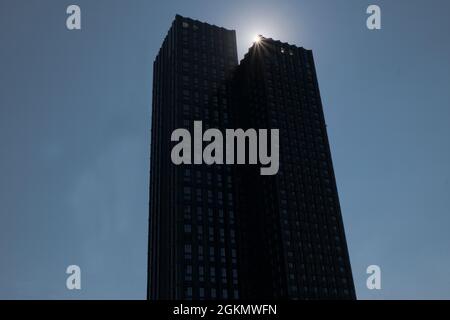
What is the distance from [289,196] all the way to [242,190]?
15255 millimetres

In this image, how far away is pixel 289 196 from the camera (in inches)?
5231

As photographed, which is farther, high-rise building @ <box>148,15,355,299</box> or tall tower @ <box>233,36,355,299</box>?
tall tower @ <box>233,36,355,299</box>

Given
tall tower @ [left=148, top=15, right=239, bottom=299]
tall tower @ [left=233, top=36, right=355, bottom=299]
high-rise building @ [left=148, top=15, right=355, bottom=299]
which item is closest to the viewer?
tall tower @ [left=148, top=15, right=239, bottom=299]

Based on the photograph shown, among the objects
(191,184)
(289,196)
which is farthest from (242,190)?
(191,184)

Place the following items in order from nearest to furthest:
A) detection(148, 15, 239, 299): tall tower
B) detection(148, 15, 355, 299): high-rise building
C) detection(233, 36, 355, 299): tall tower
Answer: detection(148, 15, 239, 299): tall tower < detection(148, 15, 355, 299): high-rise building < detection(233, 36, 355, 299): tall tower

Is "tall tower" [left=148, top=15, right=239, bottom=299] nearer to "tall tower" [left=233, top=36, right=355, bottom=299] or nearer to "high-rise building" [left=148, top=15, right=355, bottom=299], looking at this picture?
"high-rise building" [left=148, top=15, right=355, bottom=299]

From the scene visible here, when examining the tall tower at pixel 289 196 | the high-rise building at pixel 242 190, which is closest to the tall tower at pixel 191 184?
the high-rise building at pixel 242 190

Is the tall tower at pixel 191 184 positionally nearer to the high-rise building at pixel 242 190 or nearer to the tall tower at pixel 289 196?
the high-rise building at pixel 242 190

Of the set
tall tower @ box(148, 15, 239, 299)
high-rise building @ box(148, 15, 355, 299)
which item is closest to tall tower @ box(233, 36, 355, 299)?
high-rise building @ box(148, 15, 355, 299)

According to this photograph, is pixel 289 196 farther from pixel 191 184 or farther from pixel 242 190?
pixel 191 184

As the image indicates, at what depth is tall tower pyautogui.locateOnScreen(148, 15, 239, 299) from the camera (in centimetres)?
12269

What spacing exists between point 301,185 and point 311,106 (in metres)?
31.6

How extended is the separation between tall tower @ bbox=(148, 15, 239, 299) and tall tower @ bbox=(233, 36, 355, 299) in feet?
18.5
